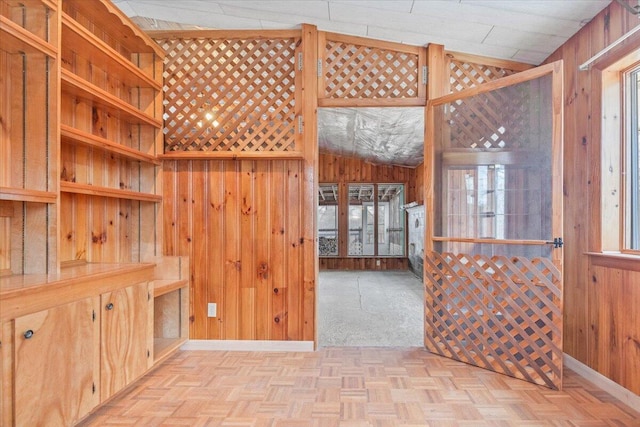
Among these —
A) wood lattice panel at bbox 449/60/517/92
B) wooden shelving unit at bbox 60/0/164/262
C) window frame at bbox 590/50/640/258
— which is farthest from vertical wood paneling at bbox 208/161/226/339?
window frame at bbox 590/50/640/258

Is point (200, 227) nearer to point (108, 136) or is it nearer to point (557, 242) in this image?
point (108, 136)

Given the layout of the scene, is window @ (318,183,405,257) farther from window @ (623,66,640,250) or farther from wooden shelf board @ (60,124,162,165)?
window @ (623,66,640,250)

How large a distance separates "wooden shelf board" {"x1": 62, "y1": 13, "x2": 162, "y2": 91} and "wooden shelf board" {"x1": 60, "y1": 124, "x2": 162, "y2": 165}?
53cm

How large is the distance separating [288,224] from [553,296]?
192cm

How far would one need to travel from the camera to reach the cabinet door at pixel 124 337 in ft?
6.13

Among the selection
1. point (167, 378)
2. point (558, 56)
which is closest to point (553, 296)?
point (558, 56)

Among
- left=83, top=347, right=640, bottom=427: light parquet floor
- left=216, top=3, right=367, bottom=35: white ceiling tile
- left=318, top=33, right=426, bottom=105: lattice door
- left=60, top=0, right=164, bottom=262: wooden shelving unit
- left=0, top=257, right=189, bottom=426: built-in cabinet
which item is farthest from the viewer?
left=318, top=33, right=426, bottom=105: lattice door

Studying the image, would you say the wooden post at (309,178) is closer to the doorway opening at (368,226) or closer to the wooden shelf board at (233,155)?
the wooden shelf board at (233,155)

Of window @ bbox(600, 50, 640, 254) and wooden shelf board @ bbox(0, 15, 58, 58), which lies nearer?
wooden shelf board @ bbox(0, 15, 58, 58)

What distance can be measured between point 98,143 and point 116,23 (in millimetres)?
867

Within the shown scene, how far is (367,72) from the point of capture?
2.81 meters

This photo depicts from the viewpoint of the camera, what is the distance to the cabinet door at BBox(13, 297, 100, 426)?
141cm

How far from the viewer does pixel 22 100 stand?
5.75 feet

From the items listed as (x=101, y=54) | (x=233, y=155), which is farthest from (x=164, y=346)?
(x=101, y=54)
